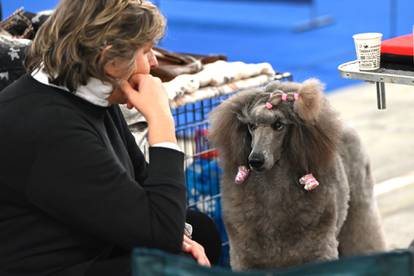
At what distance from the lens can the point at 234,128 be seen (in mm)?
2486

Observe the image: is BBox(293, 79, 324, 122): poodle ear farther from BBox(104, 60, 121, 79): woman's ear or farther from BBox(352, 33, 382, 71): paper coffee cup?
BBox(104, 60, 121, 79): woman's ear

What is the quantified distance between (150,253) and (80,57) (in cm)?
59

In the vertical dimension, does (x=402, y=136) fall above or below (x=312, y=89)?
below

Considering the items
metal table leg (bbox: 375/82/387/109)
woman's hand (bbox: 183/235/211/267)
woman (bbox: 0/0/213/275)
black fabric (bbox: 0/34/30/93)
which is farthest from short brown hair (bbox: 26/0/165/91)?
black fabric (bbox: 0/34/30/93)

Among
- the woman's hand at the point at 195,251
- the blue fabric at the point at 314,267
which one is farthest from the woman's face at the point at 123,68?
the blue fabric at the point at 314,267

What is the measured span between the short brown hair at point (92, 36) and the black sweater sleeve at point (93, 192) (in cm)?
10

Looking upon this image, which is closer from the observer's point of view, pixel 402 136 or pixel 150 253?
pixel 150 253

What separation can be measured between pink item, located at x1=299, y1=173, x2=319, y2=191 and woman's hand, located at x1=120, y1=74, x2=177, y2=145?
0.73 metres

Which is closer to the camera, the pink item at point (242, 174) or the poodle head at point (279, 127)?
the poodle head at point (279, 127)

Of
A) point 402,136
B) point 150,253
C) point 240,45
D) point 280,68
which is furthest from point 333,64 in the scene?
point 150,253

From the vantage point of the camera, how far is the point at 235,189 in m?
2.55

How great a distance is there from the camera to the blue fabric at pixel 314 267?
4.07 feet

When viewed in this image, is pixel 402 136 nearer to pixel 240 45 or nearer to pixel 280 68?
pixel 280 68

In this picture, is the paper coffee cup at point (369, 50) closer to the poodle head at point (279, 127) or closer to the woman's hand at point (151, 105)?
the poodle head at point (279, 127)
